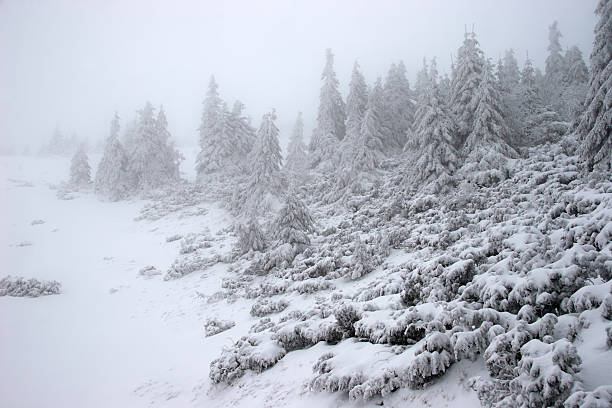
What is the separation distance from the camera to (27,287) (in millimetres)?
18375

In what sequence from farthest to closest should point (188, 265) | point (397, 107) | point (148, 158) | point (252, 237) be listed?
point (148, 158), point (397, 107), point (188, 265), point (252, 237)

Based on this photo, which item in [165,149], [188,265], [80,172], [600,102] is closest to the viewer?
[600,102]

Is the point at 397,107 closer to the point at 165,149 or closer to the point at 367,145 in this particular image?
the point at 367,145

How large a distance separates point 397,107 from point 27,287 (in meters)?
36.9

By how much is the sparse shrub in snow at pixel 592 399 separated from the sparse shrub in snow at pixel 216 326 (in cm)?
1121

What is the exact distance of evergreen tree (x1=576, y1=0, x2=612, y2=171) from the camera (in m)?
12.5

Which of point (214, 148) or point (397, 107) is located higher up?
point (397, 107)

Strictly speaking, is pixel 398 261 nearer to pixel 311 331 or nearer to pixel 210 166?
pixel 311 331

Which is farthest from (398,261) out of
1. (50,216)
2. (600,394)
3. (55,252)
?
(50,216)

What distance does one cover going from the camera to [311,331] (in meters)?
8.75

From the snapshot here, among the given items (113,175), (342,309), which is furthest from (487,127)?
(113,175)

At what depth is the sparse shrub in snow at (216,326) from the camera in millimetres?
12781

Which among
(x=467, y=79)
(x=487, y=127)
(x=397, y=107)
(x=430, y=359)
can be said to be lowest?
(x=430, y=359)

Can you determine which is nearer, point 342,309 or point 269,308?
point 342,309
